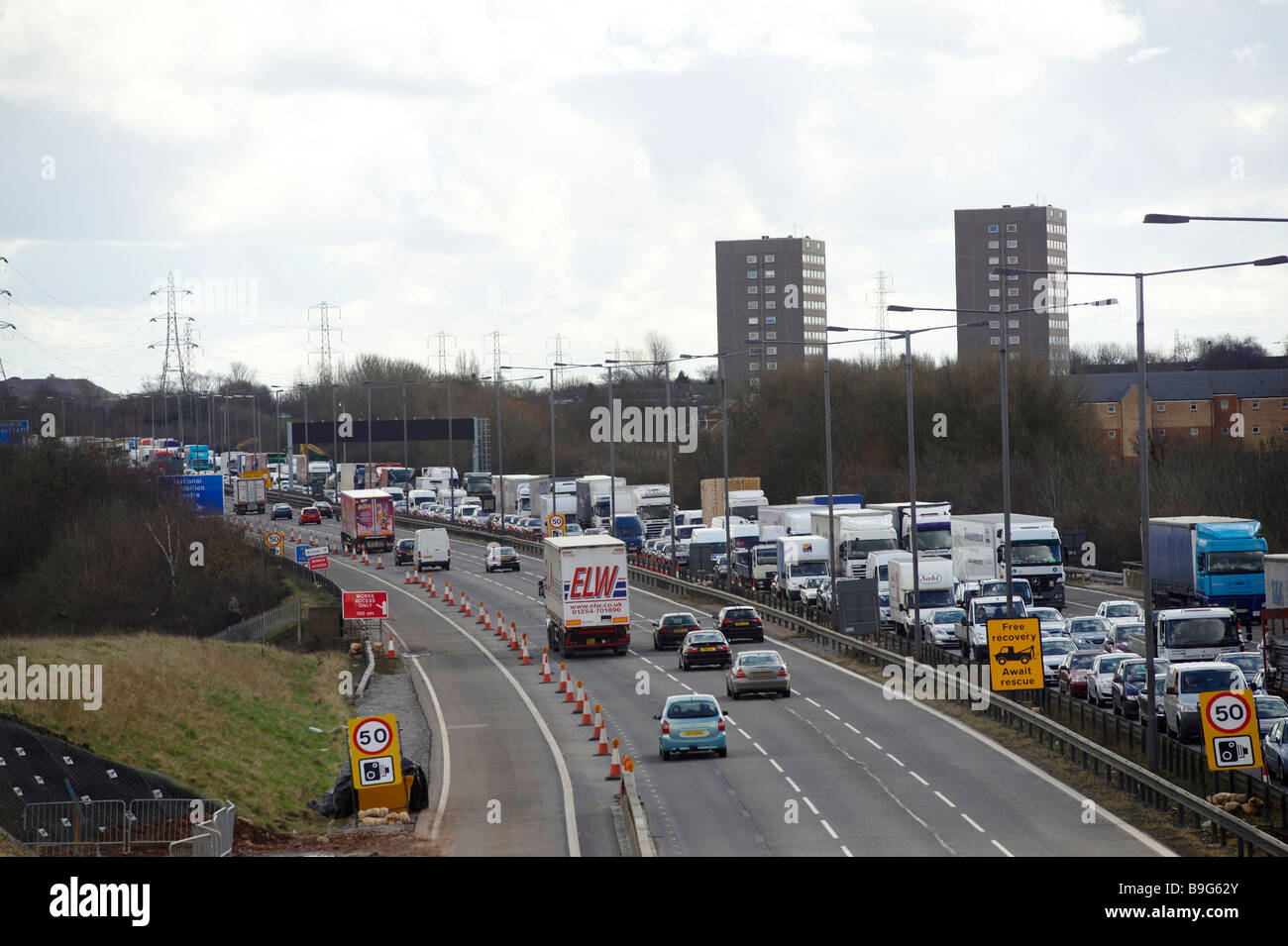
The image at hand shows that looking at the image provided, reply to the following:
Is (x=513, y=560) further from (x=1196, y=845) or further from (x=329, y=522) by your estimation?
(x=1196, y=845)

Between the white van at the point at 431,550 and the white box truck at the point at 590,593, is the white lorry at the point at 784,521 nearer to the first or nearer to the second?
the white box truck at the point at 590,593

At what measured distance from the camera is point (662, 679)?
4072cm

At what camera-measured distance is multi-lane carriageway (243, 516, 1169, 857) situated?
68.5 ft

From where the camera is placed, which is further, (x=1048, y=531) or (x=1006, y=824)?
(x=1048, y=531)

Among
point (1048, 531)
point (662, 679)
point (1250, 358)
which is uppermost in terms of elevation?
point (1250, 358)

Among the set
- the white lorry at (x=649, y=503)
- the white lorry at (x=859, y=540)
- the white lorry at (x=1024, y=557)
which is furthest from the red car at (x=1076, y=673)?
the white lorry at (x=649, y=503)

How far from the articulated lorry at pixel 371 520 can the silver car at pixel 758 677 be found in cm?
5394

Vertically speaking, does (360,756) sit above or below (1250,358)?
below

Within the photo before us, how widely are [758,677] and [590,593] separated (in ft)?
35.2

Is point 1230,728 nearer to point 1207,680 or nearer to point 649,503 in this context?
point 1207,680

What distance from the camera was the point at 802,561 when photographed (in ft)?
188

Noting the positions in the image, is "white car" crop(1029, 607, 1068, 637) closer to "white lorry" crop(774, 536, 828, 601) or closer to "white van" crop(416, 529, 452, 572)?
"white lorry" crop(774, 536, 828, 601)
